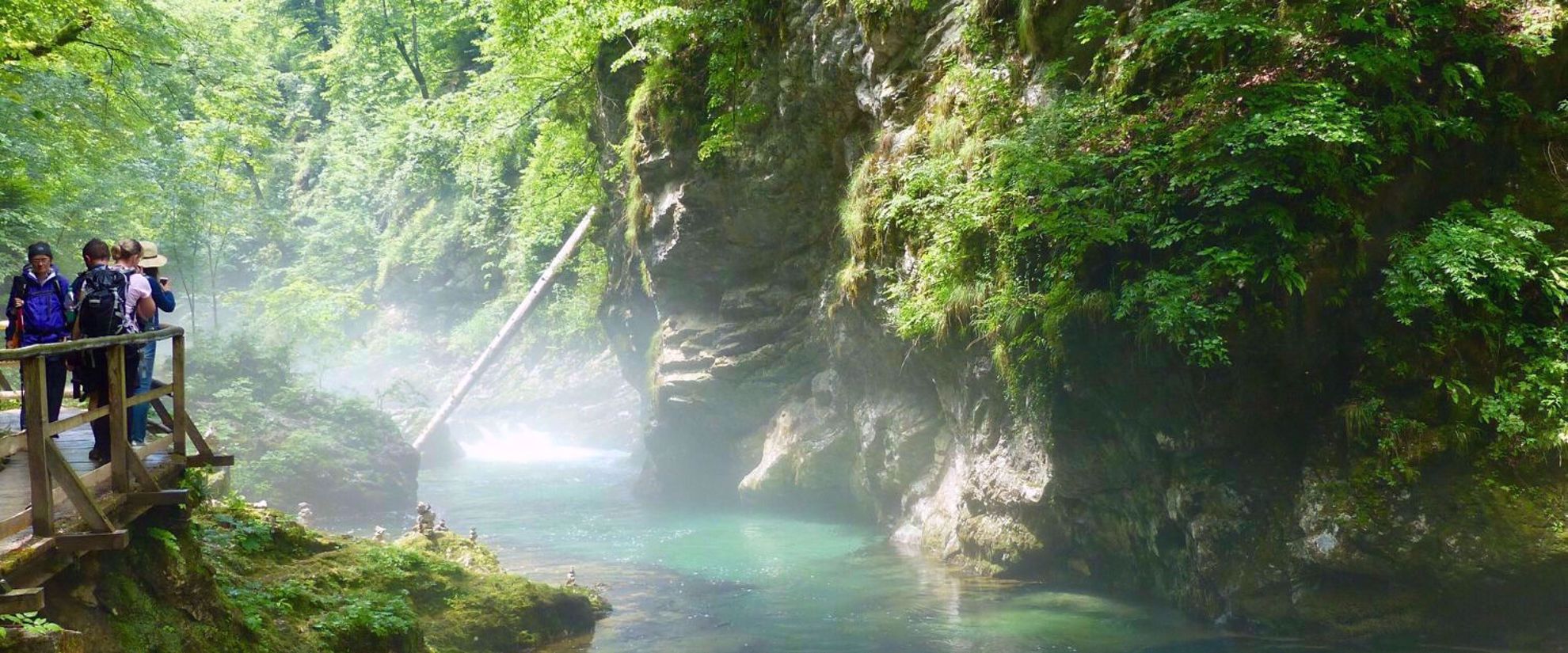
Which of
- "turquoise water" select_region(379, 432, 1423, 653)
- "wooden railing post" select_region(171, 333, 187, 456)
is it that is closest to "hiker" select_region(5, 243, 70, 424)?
"wooden railing post" select_region(171, 333, 187, 456)

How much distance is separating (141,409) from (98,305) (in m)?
0.91

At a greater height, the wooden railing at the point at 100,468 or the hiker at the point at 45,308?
the hiker at the point at 45,308

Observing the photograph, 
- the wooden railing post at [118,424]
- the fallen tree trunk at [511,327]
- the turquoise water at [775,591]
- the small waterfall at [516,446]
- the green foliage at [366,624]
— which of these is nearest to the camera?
the wooden railing post at [118,424]

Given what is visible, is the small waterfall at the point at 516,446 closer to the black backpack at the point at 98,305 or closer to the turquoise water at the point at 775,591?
the turquoise water at the point at 775,591

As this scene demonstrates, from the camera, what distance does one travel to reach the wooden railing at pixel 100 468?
4824mm

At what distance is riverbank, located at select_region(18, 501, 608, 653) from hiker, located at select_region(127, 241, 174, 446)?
2.62ft

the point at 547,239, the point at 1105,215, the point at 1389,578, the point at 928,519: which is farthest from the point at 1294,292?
the point at 547,239

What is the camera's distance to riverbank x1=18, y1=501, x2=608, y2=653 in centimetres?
565

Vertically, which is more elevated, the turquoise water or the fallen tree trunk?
the fallen tree trunk

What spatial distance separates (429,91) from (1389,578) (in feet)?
104

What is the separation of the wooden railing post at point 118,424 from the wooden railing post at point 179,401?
768 mm

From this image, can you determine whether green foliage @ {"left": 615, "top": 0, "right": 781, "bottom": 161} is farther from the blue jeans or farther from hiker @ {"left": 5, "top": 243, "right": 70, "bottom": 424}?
hiker @ {"left": 5, "top": 243, "right": 70, "bottom": 424}

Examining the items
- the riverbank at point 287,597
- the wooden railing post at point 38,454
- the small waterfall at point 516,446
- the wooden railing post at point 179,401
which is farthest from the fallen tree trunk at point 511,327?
the wooden railing post at point 38,454

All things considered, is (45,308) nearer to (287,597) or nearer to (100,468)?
(100,468)
